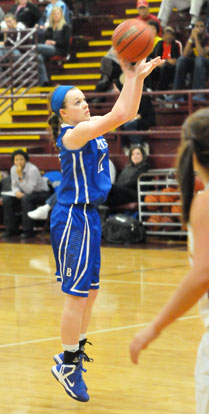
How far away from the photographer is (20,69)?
13961mm

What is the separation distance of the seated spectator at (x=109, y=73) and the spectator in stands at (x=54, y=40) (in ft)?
4.94

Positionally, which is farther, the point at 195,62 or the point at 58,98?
the point at 195,62

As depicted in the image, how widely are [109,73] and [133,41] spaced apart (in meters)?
8.45

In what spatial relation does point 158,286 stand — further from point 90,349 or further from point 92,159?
point 92,159

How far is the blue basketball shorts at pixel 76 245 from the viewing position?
4.31 metres

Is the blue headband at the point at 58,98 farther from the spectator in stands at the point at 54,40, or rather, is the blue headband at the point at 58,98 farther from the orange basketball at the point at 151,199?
the spectator in stands at the point at 54,40

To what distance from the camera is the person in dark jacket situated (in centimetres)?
1102

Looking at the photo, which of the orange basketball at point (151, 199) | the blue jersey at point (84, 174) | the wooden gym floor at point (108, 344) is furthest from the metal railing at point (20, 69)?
the blue jersey at point (84, 174)

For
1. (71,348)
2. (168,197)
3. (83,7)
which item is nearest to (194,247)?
(71,348)

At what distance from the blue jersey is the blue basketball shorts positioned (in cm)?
7

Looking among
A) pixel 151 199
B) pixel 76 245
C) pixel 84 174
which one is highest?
pixel 84 174

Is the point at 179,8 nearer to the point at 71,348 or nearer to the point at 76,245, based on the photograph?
the point at 76,245

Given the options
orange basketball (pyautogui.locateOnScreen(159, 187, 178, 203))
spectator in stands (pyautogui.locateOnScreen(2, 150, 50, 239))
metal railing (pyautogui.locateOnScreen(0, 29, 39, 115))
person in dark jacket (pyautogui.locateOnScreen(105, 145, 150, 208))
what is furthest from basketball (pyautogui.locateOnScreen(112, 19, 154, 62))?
metal railing (pyautogui.locateOnScreen(0, 29, 39, 115))

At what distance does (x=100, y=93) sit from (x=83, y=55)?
2901 mm
